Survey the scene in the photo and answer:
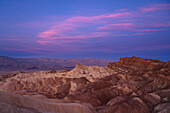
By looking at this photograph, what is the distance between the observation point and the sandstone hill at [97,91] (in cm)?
580

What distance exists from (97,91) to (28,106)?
4134 mm

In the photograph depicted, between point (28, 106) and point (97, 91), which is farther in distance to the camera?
point (97, 91)

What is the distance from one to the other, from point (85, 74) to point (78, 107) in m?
5.07

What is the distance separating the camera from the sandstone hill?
229 inches

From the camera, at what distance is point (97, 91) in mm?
8617

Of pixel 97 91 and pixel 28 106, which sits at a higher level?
pixel 28 106

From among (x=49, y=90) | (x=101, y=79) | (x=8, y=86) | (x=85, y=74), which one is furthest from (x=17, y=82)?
(x=101, y=79)

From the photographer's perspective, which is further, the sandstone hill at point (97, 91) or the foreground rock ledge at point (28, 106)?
the sandstone hill at point (97, 91)

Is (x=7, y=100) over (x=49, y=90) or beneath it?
over

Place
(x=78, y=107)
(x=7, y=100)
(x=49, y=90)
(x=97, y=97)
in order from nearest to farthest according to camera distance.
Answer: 1. (x=7, y=100)
2. (x=78, y=107)
3. (x=97, y=97)
4. (x=49, y=90)

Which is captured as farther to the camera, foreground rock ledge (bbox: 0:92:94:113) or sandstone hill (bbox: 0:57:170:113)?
sandstone hill (bbox: 0:57:170:113)

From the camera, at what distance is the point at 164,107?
5.77 m

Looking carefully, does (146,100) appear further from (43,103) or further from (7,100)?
(7,100)

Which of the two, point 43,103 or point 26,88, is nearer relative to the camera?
point 43,103
